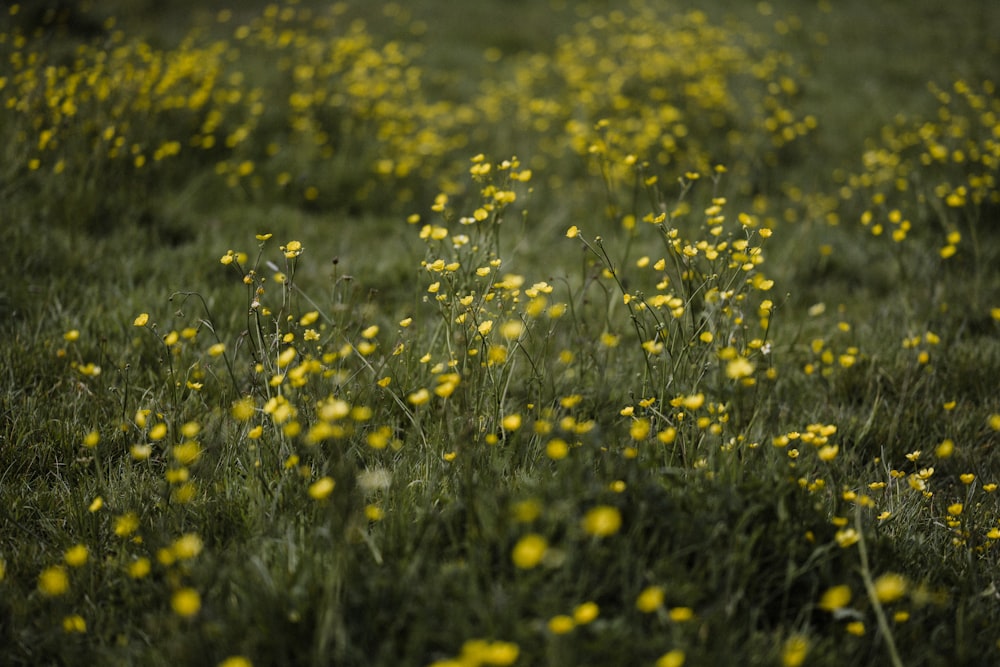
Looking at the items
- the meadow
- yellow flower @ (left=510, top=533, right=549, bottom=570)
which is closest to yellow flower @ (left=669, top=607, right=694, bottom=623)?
the meadow

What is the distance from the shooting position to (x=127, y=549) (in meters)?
1.66

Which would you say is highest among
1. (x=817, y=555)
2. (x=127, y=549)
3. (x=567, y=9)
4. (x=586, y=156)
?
(x=567, y=9)

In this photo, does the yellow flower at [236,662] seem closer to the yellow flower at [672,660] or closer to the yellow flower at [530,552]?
the yellow flower at [530,552]

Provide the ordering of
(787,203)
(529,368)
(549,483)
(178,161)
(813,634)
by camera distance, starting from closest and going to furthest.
Answer: (813,634) < (549,483) < (529,368) < (178,161) < (787,203)

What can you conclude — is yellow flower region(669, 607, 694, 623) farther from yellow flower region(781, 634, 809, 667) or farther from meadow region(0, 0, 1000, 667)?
yellow flower region(781, 634, 809, 667)

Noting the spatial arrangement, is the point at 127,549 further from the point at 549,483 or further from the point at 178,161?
the point at 178,161

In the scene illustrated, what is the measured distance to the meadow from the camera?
1.37 metres

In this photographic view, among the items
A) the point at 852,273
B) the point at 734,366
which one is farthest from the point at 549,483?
the point at 852,273

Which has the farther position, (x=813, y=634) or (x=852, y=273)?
(x=852, y=273)

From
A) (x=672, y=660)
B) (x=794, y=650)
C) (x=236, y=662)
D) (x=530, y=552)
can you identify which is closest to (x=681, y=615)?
(x=672, y=660)

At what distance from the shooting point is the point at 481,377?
2.03 metres

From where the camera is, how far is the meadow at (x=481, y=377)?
137 cm

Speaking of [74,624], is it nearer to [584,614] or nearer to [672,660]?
[584,614]

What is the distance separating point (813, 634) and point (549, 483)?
25.8 inches
